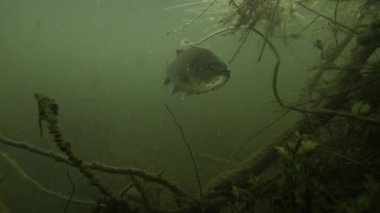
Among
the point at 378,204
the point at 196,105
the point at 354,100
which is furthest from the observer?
the point at 196,105

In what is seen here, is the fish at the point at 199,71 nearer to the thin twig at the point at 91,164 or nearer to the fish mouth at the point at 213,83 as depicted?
the fish mouth at the point at 213,83

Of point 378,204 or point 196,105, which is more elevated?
point 378,204

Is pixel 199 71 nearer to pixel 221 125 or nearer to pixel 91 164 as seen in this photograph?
pixel 91 164

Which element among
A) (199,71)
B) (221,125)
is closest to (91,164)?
(199,71)

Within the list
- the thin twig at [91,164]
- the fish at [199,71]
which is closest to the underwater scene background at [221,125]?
the thin twig at [91,164]

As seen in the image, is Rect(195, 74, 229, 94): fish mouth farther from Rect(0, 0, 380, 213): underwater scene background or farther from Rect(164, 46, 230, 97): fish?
Rect(0, 0, 380, 213): underwater scene background

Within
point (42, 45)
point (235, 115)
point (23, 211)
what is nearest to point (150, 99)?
point (235, 115)

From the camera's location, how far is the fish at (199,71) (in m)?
4.14

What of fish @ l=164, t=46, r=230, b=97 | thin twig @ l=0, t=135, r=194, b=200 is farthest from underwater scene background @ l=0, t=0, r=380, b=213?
fish @ l=164, t=46, r=230, b=97

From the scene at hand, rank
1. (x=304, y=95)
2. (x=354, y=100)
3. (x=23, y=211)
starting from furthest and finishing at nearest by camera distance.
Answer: (x=23, y=211), (x=304, y=95), (x=354, y=100)

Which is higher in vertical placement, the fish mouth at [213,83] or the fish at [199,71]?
the fish at [199,71]

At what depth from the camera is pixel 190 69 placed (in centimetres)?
419

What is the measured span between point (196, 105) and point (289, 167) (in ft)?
38.7

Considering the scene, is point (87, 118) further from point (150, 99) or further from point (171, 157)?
point (171, 157)
